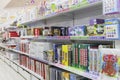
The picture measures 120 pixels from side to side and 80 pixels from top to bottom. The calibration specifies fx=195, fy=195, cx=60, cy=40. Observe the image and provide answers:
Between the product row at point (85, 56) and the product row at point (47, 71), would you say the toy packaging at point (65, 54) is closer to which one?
the product row at point (85, 56)

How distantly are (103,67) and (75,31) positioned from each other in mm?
651

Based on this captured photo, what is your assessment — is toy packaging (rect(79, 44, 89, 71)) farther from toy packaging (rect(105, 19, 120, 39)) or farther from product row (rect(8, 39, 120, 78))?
toy packaging (rect(105, 19, 120, 39))

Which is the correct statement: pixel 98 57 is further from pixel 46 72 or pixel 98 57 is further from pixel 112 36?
pixel 46 72

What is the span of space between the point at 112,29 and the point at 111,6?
0.18 m

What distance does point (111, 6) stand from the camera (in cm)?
149

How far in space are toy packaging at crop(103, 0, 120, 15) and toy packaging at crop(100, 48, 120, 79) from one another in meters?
0.30

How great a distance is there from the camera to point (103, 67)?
1615 millimetres

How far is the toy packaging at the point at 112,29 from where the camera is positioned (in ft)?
4.81

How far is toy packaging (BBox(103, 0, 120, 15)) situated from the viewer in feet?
4.74

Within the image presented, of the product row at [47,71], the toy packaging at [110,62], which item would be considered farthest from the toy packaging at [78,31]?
the product row at [47,71]

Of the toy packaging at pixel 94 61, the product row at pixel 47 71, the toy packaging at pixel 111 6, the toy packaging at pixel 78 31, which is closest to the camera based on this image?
the toy packaging at pixel 111 6

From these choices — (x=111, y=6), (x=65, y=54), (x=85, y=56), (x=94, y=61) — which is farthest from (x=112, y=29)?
(x=65, y=54)

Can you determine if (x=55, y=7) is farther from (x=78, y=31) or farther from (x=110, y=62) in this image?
(x=110, y=62)

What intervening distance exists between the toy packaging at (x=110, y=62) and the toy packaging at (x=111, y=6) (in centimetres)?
30
